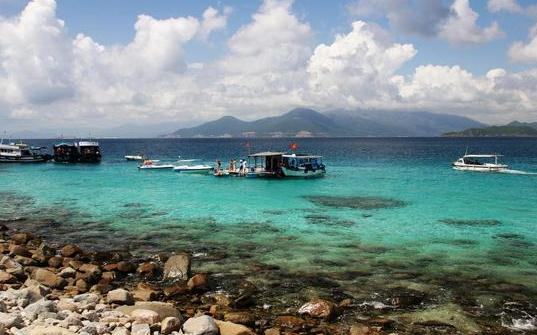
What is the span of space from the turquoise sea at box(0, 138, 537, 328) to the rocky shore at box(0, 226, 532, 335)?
1.69 metres

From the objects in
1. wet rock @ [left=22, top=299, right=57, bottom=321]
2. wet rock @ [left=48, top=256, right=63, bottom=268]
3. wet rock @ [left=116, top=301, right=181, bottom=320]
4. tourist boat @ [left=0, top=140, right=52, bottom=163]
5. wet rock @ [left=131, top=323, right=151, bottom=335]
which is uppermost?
tourist boat @ [left=0, top=140, right=52, bottom=163]

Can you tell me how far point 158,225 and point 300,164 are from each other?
125 feet

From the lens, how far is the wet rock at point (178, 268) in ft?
64.8

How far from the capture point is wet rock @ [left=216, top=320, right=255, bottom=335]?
13.1m

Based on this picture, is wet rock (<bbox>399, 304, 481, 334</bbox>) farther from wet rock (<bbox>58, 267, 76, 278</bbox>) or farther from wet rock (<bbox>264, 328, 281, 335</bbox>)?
wet rock (<bbox>58, 267, 76, 278</bbox>)

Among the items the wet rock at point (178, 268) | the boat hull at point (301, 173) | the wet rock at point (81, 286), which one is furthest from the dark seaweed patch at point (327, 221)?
the boat hull at point (301, 173)

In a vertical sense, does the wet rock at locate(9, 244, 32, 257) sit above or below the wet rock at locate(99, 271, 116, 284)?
above

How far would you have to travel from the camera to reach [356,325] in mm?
14453

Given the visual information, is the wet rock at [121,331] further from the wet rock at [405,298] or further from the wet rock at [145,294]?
the wet rock at [405,298]

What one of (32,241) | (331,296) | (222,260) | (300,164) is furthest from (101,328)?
(300,164)

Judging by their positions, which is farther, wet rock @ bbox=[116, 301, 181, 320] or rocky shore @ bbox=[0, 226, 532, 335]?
wet rock @ bbox=[116, 301, 181, 320]

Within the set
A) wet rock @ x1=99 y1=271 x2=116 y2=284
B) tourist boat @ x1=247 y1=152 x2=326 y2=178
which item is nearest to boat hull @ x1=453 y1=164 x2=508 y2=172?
tourist boat @ x1=247 y1=152 x2=326 y2=178

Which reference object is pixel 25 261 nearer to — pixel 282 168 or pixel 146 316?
pixel 146 316

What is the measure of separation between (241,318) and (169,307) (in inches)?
94.3
